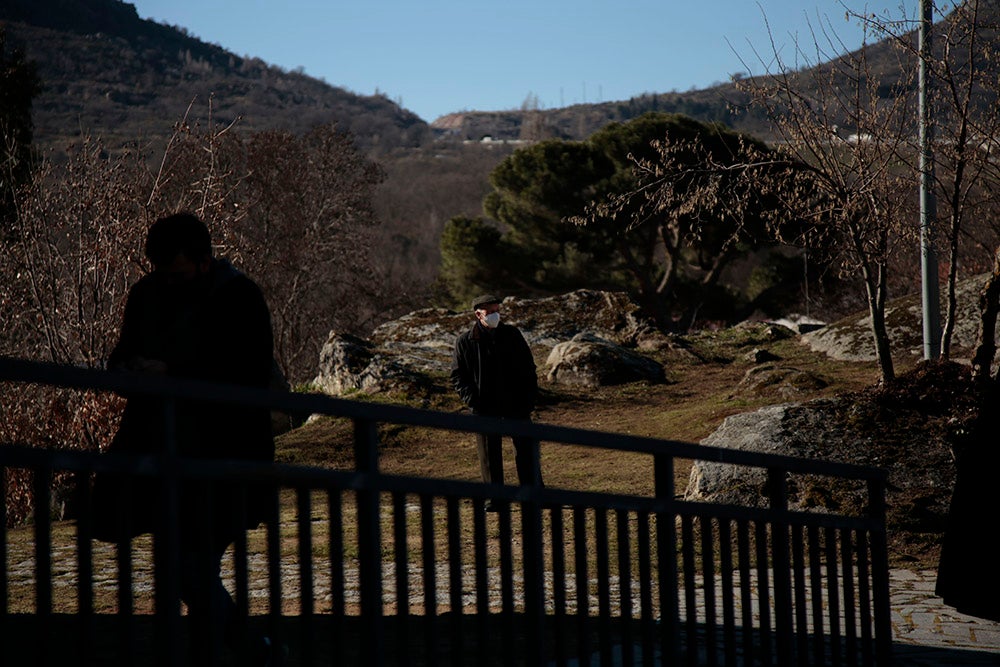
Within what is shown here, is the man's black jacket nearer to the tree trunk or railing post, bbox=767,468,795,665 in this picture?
the tree trunk

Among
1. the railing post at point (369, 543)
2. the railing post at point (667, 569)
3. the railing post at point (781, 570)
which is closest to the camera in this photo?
the railing post at point (369, 543)

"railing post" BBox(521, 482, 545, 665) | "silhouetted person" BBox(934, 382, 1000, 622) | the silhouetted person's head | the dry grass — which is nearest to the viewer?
"railing post" BBox(521, 482, 545, 665)

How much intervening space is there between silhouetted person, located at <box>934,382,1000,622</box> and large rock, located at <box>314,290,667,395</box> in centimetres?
1193

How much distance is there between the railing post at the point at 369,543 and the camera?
2.80 m

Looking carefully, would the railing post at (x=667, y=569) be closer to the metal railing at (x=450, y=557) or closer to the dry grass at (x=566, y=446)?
the metal railing at (x=450, y=557)

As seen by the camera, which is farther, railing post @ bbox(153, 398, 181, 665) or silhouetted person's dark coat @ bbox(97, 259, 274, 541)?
silhouetted person's dark coat @ bbox(97, 259, 274, 541)

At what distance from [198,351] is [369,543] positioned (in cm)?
127

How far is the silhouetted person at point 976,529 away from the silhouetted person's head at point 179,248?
2666 millimetres

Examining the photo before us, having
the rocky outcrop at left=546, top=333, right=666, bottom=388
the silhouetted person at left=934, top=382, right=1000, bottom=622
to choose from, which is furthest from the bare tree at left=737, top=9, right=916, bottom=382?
the silhouetted person at left=934, top=382, right=1000, bottom=622

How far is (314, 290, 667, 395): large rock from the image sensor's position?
621 inches

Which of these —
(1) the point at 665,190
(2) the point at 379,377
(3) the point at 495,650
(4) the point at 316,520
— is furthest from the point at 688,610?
(2) the point at 379,377

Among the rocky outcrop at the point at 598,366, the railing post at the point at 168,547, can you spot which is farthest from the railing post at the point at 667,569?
the rocky outcrop at the point at 598,366

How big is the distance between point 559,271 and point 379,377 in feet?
67.0

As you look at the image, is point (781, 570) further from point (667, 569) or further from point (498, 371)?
point (498, 371)
